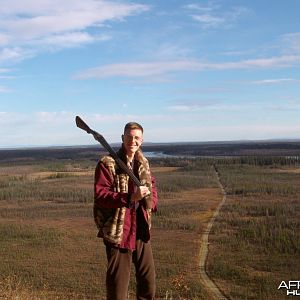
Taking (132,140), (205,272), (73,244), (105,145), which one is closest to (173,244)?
(73,244)

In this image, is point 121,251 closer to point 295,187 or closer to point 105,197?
point 105,197

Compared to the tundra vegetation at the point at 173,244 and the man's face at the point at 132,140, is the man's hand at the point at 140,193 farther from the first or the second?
the tundra vegetation at the point at 173,244

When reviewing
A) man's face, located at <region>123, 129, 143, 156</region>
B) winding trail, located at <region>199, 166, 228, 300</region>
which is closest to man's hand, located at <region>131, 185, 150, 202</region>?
man's face, located at <region>123, 129, 143, 156</region>

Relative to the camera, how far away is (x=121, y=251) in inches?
150

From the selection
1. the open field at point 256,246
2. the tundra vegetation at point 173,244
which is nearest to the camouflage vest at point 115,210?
the tundra vegetation at point 173,244

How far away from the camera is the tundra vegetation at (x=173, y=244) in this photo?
12281 millimetres

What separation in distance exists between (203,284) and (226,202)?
16436 mm

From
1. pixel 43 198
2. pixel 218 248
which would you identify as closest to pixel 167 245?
pixel 218 248

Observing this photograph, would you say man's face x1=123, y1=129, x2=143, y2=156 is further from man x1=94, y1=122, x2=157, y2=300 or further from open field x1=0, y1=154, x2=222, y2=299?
open field x1=0, y1=154, x2=222, y2=299

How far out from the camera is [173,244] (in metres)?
17.9

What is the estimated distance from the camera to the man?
3717 millimetres

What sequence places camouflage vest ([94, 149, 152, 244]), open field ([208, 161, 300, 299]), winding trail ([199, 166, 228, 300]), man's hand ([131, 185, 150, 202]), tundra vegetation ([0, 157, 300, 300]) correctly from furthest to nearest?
1. open field ([208, 161, 300, 299])
2. tundra vegetation ([0, 157, 300, 300])
3. winding trail ([199, 166, 228, 300])
4. camouflage vest ([94, 149, 152, 244])
5. man's hand ([131, 185, 150, 202])

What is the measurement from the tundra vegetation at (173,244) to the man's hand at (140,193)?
261 centimetres

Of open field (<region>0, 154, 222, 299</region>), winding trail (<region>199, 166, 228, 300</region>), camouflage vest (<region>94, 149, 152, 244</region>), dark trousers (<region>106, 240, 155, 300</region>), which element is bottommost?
winding trail (<region>199, 166, 228, 300</region>)
